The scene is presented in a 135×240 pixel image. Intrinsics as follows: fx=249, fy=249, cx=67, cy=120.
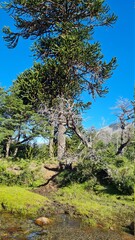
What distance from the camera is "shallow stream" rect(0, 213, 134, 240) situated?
447 centimetres

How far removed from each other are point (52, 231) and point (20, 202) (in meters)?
2.01

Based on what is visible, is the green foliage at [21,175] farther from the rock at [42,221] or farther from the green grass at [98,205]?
the rock at [42,221]

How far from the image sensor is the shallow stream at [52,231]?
14.7 ft

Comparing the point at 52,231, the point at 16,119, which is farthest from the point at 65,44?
the point at 52,231

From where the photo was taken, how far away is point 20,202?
21.6 feet

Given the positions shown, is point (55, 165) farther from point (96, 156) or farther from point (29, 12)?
point (29, 12)

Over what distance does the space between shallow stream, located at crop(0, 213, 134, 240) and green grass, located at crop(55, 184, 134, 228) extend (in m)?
0.43

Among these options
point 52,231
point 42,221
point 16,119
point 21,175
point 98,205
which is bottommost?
point 52,231

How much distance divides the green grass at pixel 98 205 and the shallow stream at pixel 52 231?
0.43 meters

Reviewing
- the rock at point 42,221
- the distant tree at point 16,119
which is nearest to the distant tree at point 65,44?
the distant tree at point 16,119

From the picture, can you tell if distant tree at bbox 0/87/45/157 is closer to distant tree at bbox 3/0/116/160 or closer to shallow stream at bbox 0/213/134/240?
distant tree at bbox 3/0/116/160

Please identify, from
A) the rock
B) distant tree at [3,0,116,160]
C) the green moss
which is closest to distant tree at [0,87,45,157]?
distant tree at [3,0,116,160]

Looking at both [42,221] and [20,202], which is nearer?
[42,221]

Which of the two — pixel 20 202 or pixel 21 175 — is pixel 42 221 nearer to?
pixel 20 202
